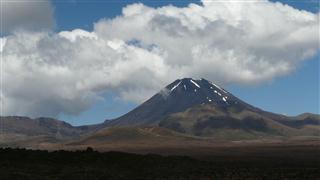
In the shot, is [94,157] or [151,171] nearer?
[151,171]

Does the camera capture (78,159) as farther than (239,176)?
Yes

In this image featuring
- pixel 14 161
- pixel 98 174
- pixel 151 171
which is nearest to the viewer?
pixel 98 174

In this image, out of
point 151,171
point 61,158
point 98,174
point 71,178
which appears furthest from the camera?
point 61,158

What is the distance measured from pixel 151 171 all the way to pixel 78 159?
1444 cm

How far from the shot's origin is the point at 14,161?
7050 cm

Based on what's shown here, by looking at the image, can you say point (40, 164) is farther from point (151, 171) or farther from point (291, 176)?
point (291, 176)

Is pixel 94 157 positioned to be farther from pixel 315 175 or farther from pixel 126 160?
pixel 315 175

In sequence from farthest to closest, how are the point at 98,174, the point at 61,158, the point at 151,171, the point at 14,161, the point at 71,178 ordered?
1. the point at 61,158
2. the point at 14,161
3. the point at 151,171
4. the point at 98,174
5. the point at 71,178

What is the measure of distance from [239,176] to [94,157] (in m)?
26.6

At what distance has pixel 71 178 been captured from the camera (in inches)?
2183

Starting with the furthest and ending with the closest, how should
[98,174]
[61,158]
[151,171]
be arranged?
[61,158], [151,171], [98,174]

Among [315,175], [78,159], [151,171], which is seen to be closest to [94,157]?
[78,159]

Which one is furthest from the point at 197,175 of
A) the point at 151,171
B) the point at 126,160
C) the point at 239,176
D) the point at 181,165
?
the point at 126,160

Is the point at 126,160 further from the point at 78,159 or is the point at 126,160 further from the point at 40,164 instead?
the point at 40,164
